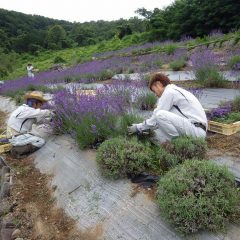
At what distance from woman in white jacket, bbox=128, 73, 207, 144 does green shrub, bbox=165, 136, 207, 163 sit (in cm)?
21

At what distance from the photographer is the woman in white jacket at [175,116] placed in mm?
4113

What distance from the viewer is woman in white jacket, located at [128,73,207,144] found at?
4.11 m

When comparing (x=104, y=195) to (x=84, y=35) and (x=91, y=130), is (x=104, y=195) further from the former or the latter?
(x=84, y=35)

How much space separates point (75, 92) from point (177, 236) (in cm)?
372

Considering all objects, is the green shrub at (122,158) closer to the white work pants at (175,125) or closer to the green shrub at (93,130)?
the white work pants at (175,125)

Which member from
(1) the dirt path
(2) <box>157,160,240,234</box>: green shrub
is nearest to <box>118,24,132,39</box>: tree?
(1) the dirt path

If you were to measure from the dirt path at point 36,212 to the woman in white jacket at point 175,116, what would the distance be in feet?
4.51

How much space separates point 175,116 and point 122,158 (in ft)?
2.58

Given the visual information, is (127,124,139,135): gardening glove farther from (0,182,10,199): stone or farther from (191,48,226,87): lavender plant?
(191,48,226,87): lavender plant

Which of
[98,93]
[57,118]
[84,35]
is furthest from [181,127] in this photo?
[84,35]

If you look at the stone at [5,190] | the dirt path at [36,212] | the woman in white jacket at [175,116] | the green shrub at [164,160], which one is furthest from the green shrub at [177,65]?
the green shrub at [164,160]

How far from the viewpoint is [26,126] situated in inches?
260

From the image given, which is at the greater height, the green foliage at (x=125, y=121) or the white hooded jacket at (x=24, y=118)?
the green foliage at (x=125, y=121)

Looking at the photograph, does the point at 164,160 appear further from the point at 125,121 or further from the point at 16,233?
the point at 16,233
